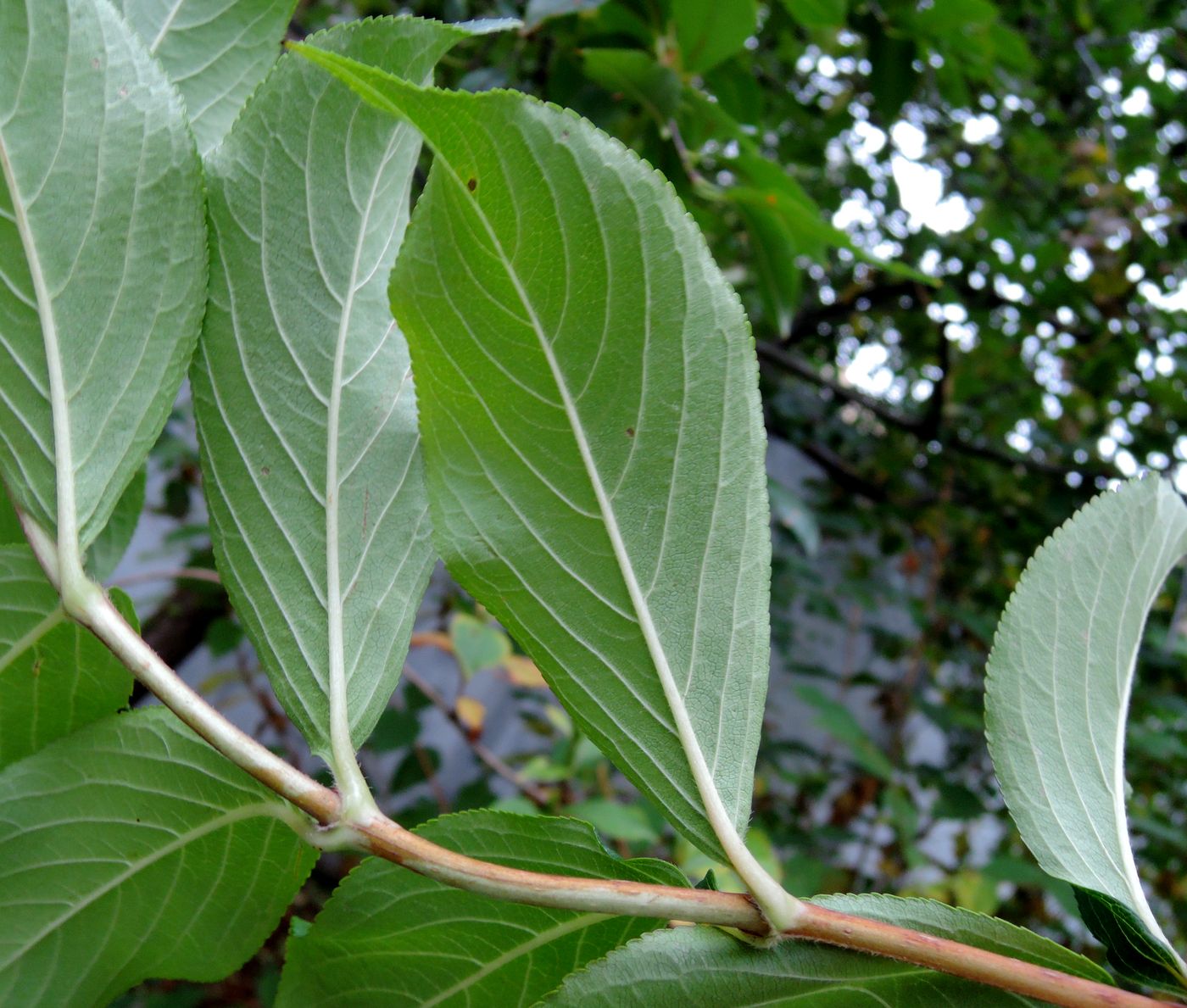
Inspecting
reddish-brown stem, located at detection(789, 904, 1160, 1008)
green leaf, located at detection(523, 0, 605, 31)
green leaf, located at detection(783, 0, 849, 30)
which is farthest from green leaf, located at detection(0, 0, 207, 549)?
green leaf, located at detection(783, 0, 849, 30)

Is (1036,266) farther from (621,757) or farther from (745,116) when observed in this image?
(621,757)

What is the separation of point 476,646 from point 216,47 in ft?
3.02

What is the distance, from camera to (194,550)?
154 cm

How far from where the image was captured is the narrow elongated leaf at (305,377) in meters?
0.30

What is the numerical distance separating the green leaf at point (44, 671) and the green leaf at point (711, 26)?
623 mm

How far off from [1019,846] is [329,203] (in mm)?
2071

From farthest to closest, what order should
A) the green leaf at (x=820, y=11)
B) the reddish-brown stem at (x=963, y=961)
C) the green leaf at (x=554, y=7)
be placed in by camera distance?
the green leaf at (x=820, y=11) → the green leaf at (x=554, y=7) → the reddish-brown stem at (x=963, y=961)

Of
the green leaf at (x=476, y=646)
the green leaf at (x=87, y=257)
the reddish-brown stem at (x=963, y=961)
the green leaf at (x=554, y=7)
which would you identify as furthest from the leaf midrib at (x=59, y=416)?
the green leaf at (x=476, y=646)

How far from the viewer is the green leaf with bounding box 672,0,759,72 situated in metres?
0.72

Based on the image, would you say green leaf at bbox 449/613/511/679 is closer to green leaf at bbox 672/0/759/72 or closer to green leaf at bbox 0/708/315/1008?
green leaf at bbox 672/0/759/72

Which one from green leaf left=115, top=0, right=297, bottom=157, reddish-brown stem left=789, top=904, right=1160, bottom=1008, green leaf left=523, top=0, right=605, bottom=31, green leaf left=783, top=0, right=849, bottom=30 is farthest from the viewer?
green leaf left=783, top=0, right=849, bottom=30

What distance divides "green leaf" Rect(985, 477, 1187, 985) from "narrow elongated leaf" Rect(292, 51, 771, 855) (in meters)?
0.10

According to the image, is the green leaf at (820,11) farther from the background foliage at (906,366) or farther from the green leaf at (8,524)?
the green leaf at (8,524)

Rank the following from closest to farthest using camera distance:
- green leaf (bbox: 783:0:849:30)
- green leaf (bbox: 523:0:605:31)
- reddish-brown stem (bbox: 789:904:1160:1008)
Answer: reddish-brown stem (bbox: 789:904:1160:1008), green leaf (bbox: 523:0:605:31), green leaf (bbox: 783:0:849:30)
